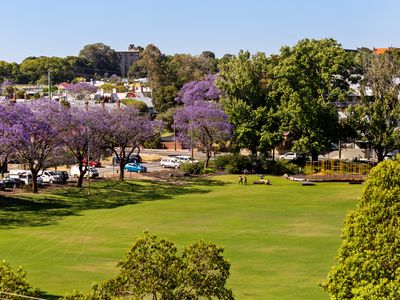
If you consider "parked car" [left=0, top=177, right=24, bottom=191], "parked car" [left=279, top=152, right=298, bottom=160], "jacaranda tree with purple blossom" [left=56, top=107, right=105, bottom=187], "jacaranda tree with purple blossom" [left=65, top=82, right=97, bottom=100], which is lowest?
"parked car" [left=0, top=177, right=24, bottom=191]

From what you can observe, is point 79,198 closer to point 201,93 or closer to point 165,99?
point 201,93

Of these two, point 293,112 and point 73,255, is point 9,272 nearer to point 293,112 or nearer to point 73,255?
point 73,255

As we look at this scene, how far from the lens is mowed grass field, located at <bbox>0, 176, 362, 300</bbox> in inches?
1318

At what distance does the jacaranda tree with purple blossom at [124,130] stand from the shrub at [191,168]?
7.22 meters

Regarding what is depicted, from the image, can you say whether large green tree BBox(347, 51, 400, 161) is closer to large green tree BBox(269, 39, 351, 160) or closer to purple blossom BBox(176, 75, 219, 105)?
large green tree BBox(269, 39, 351, 160)

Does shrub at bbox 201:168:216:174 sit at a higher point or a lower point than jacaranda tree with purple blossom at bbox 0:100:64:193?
lower

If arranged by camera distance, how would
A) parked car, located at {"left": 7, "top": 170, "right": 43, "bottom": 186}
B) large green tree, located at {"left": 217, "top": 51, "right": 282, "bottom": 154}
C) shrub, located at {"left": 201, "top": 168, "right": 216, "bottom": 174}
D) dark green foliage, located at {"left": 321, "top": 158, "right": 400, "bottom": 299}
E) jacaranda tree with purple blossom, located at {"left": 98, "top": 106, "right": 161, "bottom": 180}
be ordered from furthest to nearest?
large green tree, located at {"left": 217, "top": 51, "right": 282, "bottom": 154}
shrub, located at {"left": 201, "top": 168, "right": 216, "bottom": 174}
jacaranda tree with purple blossom, located at {"left": 98, "top": 106, "right": 161, "bottom": 180}
parked car, located at {"left": 7, "top": 170, "right": 43, "bottom": 186}
dark green foliage, located at {"left": 321, "top": 158, "right": 400, "bottom": 299}

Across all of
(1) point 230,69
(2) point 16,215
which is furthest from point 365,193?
(1) point 230,69

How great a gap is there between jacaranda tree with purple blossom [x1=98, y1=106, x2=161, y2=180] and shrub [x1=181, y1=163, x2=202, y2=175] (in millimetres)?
7218

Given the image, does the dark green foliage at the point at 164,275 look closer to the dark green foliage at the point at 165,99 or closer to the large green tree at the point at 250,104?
the large green tree at the point at 250,104

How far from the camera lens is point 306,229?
46469 mm

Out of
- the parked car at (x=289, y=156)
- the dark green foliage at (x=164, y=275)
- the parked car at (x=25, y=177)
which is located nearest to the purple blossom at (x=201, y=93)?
the parked car at (x=289, y=156)

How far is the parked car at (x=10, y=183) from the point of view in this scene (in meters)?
63.6

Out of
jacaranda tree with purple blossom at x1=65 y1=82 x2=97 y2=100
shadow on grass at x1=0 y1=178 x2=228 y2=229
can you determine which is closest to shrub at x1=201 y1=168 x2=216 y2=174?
shadow on grass at x1=0 y1=178 x2=228 y2=229
